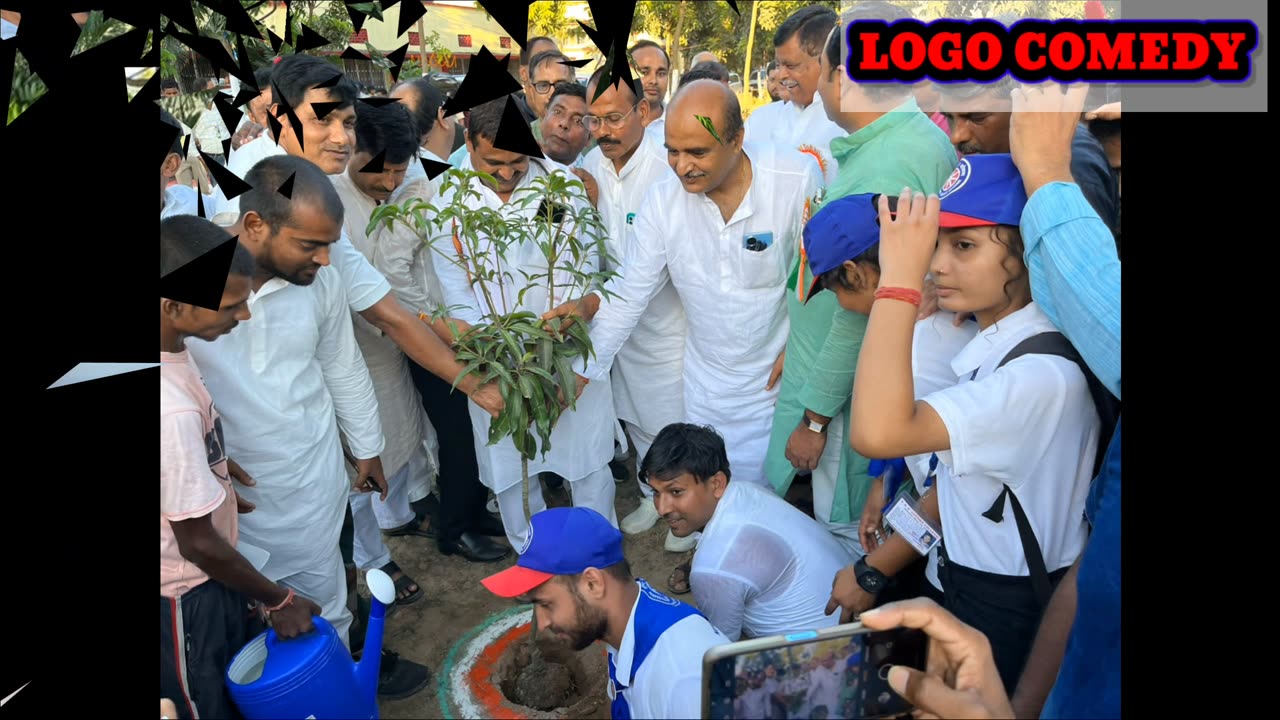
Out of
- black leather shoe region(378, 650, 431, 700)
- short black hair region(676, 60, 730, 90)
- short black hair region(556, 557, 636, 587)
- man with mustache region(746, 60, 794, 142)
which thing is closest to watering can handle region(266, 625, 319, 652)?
short black hair region(556, 557, 636, 587)

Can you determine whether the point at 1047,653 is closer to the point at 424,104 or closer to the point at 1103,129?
the point at 1103,129

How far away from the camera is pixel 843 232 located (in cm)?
233

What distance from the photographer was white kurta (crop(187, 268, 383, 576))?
2344 mm

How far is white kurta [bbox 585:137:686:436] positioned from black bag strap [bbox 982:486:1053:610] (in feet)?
6.35

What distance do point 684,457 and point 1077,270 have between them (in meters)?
1.36

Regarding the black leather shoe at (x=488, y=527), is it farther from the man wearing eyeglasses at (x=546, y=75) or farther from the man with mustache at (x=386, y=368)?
the man wearing eyeglasses at (x=546, y=75)

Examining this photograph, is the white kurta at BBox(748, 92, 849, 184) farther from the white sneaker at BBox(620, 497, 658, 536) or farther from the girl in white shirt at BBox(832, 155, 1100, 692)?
the girl in white shirt at BBox(832, 155, 1100, 692)

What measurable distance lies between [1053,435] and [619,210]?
7.80ft
